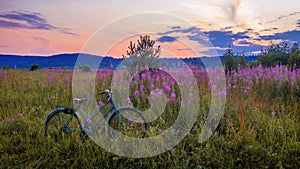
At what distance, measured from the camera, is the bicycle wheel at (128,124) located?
4.17m

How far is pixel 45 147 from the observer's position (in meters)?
4.05

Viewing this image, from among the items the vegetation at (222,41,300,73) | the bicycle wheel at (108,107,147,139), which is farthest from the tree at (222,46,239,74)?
the bicycle wheel at (108,107,147,139)

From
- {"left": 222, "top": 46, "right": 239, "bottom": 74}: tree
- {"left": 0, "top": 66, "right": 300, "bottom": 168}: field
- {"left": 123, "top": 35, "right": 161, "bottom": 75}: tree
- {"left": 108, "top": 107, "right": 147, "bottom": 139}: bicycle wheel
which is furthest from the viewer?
{"left": 222, "top": 46, "right": 239, "bottom": 74}: tree

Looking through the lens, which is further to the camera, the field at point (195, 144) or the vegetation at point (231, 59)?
the vegetation at point (231, 59)

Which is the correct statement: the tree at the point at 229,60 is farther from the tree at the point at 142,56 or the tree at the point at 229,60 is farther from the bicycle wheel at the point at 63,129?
the bicycle wheel at the point at 63,129

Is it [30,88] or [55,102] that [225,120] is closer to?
[55,102]

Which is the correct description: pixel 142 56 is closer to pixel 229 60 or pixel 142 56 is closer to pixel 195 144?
pixel 195 144

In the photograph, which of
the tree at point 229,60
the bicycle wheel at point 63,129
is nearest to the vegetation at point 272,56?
the tree at point 229,60

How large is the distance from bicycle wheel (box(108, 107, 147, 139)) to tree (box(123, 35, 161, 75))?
2773 mm

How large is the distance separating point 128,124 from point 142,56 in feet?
12.5

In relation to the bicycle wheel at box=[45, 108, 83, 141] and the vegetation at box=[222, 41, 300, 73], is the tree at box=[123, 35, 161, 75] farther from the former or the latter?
the vegetation at box=[222, 41, 300, 73]

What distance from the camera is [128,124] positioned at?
4.54m

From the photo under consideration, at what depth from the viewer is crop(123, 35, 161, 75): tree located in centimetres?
751

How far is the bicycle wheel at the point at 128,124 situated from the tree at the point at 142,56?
109 inches
